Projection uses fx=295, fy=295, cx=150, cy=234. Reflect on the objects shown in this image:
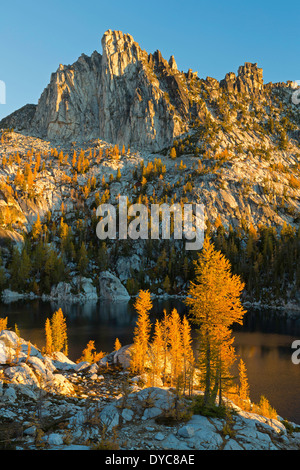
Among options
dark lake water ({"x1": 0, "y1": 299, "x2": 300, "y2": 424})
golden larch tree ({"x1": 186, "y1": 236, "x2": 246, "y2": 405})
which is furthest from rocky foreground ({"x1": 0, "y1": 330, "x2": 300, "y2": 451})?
dark lake water ({"x1": 0, "y1": 299, "x2": 300, "y2": 424})

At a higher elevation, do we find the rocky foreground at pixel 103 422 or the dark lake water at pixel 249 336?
the rocky foreground at pixel 103 422

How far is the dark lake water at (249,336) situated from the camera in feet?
134

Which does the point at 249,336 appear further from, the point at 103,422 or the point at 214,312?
the point at 103,422

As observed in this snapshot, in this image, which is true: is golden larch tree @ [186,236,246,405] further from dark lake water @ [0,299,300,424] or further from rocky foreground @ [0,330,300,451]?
dark lake water @ [0,299,300,424]

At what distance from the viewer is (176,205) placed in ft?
594

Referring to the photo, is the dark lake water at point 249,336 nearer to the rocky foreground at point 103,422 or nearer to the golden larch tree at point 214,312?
the rocky foreground at point 103,422

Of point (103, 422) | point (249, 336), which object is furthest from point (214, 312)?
point (249, 336)

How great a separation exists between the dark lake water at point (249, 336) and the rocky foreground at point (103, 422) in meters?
16.9

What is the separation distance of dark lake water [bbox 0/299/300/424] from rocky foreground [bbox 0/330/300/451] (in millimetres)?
16856

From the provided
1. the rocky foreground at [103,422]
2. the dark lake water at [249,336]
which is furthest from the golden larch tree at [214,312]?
the dark lake water at [249,336]

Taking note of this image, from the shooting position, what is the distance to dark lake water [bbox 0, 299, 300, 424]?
40719mm

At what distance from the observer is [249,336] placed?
74.4 meters

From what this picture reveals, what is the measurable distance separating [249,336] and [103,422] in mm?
65361
